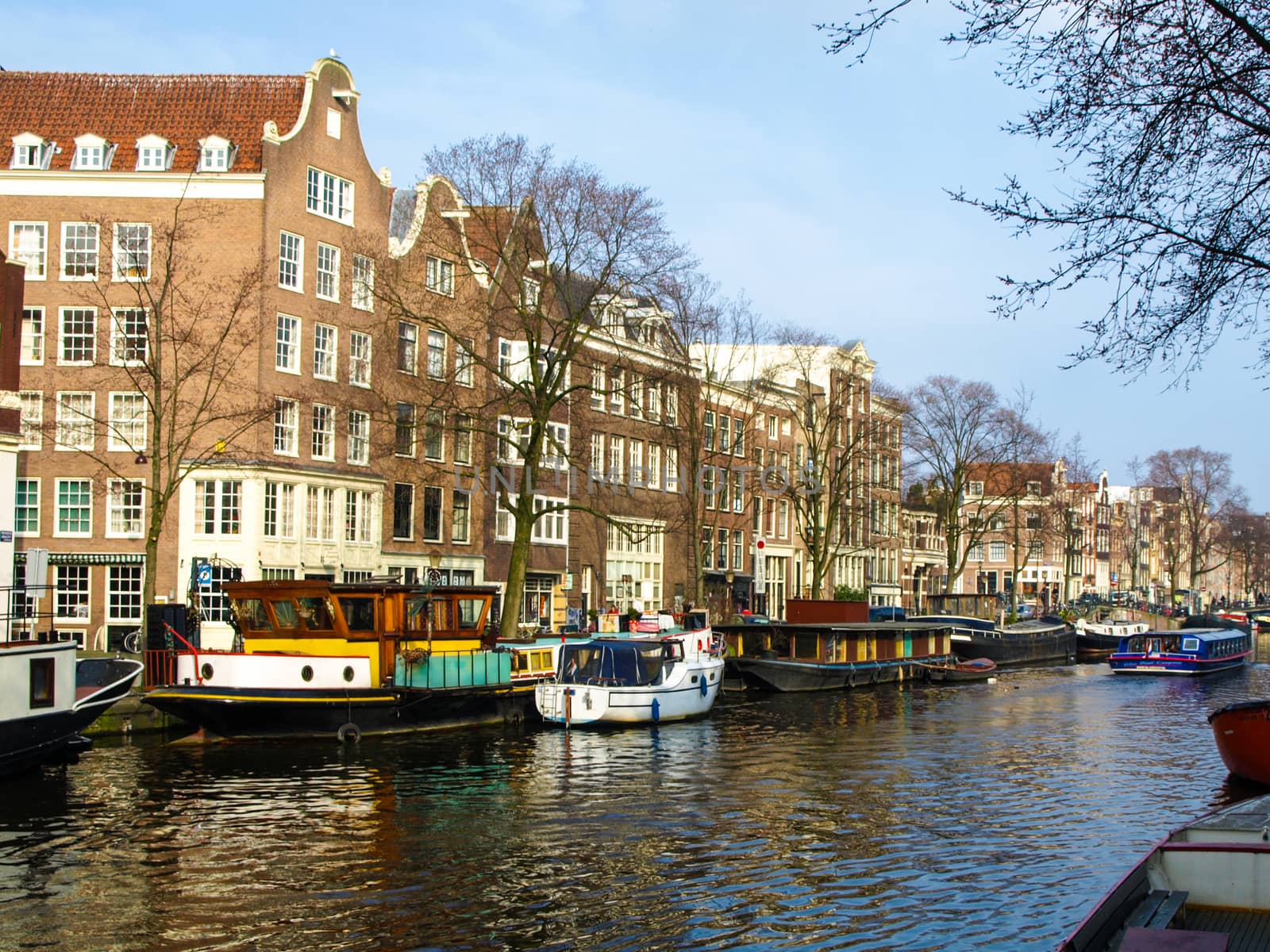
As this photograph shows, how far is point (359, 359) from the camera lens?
172 feet

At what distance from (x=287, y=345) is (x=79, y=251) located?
25.1 ft

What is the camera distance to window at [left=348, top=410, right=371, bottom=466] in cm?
5209

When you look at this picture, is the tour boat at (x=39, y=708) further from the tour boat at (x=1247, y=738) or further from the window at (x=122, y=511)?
the tour boat at (x=1247, y=738)

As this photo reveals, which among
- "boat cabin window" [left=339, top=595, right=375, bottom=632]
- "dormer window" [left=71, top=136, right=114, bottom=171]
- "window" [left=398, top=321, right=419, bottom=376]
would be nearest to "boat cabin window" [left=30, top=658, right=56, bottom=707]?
"boat cabin window" [left=339, top=595, right=375, bottom=632]

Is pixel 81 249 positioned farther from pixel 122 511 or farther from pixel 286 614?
A: pixel 286 614

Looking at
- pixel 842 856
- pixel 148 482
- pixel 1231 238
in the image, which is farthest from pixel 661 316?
pixel 1231 238

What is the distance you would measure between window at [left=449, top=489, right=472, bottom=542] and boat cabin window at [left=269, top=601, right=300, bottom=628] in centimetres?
2296

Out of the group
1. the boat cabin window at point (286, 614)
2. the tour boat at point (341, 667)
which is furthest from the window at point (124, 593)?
the boat cabin window at point (286, 614)

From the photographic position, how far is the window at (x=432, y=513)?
5609 centimetres

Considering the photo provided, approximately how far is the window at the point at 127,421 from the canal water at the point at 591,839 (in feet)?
59.5

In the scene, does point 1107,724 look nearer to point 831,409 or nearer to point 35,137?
point 831,409

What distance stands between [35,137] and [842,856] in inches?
1625

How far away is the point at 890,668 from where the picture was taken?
188ft

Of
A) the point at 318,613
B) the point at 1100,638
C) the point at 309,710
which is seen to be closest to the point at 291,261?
the point at 318,613
